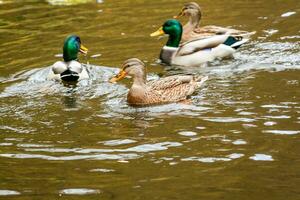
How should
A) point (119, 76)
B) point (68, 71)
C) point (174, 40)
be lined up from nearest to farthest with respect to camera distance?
1. point (119, 76)
2. point (68, 71)
3. point (174, 40)

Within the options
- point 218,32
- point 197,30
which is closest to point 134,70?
point 218,32

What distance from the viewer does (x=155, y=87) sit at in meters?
11.8

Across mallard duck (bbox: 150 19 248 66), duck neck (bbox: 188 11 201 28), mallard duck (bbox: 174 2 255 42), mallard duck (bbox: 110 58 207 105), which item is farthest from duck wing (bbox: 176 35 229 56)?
mallard duck (bbox: 110 58 207 105)

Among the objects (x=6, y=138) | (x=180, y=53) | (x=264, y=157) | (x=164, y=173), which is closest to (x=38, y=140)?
(x=6, y=138)

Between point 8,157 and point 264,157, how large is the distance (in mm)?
3065

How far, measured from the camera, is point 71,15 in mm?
20000

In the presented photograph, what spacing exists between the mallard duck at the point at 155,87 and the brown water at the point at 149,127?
0.67 ft

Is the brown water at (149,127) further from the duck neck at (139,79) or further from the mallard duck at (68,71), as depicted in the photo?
the duck neck at (139,79)

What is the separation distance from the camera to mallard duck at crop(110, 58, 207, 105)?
1164 cm

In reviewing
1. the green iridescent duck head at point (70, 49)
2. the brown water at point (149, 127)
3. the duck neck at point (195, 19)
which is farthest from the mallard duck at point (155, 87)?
the duck neck at point (195, 19)

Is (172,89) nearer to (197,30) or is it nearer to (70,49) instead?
(70,49)

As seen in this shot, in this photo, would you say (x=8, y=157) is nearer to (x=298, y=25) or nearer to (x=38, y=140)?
(x=38, y=140)

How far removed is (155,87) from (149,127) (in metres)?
1.85

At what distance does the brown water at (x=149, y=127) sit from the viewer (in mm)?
7652
